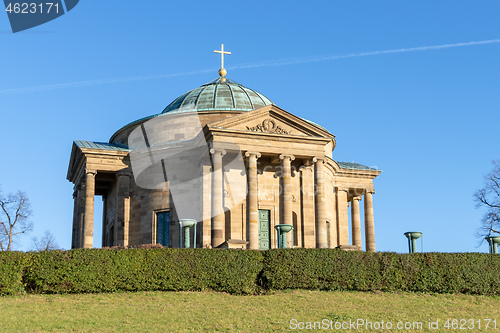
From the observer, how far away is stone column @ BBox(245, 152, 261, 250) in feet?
121

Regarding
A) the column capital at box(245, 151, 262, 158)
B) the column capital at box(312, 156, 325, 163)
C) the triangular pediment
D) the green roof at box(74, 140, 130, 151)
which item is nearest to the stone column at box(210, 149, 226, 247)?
the column capital at box(245, 151, 262, 158)

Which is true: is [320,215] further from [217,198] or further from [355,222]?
[355,222]

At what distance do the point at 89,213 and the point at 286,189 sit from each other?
1303 centimetres

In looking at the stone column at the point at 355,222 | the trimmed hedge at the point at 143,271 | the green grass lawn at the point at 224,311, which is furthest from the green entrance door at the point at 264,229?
the green grass lawn at the point at 224,311

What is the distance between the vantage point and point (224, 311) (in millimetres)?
23844

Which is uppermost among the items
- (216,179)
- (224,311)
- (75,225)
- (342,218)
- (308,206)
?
(216,179)

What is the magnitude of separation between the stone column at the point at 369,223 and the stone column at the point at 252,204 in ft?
42.5

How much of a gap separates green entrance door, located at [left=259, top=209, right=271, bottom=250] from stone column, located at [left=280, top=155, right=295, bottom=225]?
2452 mm

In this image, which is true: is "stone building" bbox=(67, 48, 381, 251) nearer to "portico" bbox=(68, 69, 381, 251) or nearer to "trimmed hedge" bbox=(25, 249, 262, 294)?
"portico" bbox=(68, 69, 381, 251)

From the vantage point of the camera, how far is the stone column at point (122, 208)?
4209 centimetres

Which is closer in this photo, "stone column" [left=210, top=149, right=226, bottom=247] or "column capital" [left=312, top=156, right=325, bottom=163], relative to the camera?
"stone column" [left=210, top=149, right=226, bottom=247]

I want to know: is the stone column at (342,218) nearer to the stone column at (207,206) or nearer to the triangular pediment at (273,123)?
the triangular pediment at (273,123)

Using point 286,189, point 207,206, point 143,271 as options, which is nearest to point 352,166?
point 286,189

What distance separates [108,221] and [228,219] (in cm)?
1161
